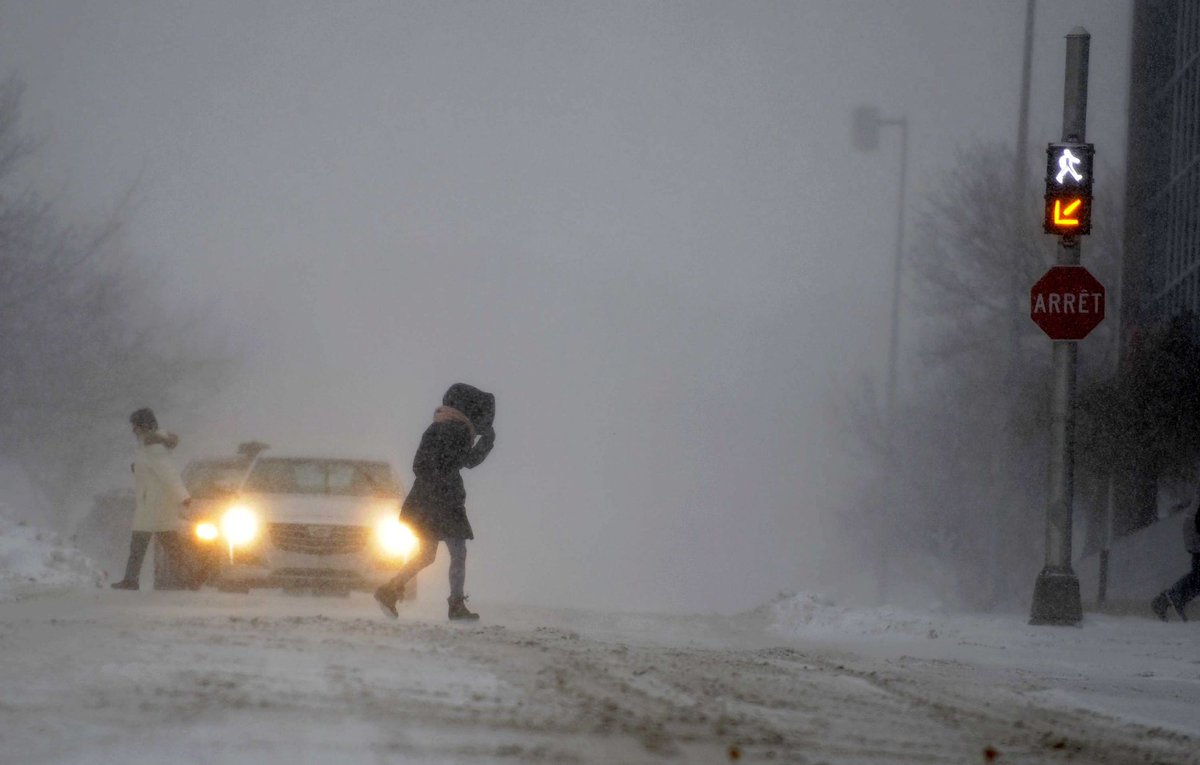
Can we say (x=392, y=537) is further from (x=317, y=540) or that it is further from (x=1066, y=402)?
(x=1066, y=402)

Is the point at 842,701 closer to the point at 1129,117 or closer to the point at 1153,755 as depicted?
the point at 1153,755

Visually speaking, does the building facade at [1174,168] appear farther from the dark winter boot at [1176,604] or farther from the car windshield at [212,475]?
the car windshield at [212,475]

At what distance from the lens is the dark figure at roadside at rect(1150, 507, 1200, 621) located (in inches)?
634

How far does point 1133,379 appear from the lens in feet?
81.9

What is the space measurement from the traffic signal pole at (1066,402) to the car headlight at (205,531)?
25.1 ft

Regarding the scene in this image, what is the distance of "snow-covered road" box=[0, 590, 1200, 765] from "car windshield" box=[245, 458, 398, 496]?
563cm

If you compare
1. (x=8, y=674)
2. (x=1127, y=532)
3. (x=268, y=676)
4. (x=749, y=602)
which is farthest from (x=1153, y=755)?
(x=749, y=602)

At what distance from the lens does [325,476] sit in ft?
62.2

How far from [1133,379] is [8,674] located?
65.1 feet

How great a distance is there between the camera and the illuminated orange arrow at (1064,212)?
15.9m

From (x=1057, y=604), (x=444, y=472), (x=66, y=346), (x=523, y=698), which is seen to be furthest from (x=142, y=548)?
(x=66, y=346)

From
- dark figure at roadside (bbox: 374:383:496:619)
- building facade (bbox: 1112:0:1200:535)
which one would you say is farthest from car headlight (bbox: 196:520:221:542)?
building facade (bbox: 1112:0:1200:535)

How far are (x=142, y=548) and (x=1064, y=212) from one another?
29.6 feet

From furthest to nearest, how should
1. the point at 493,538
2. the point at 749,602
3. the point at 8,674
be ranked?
the point at 493,538, the point at 749,602, the point at 8,674
